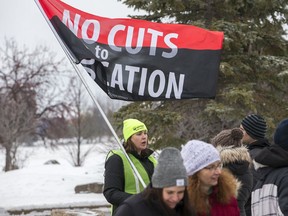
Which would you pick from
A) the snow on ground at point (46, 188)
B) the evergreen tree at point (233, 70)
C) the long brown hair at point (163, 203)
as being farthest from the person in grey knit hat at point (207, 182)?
the snow on ground at point (46, 188)

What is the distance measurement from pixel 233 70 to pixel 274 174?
8.54 meters

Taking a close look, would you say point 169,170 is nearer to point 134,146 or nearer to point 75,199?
point 134,146

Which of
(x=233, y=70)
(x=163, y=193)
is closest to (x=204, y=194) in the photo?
(x=163, y=193)

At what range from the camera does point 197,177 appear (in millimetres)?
3545

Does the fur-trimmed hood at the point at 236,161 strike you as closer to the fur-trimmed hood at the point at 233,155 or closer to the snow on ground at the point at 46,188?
the fur-trimmed hood at the point at 233,155

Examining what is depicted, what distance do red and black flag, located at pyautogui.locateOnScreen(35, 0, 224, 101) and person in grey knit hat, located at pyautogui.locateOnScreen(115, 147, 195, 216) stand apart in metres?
2.22

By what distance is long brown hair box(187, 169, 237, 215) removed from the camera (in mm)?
3453

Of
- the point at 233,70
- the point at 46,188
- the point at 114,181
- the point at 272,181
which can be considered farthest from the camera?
the point at 46,188

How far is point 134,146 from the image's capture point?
16.4 ft

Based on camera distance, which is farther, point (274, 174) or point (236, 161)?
point (236, 161)

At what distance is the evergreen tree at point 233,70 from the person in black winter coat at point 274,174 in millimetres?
7548

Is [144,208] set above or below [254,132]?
below

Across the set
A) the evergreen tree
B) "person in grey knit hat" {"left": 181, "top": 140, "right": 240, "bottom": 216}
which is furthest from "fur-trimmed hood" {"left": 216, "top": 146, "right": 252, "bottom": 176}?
the evergreen tree

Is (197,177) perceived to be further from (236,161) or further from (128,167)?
(128,167)
